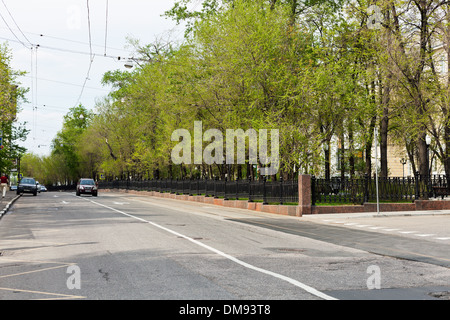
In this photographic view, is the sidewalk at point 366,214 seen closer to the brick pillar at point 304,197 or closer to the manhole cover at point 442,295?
the brick pillar at point 304,197

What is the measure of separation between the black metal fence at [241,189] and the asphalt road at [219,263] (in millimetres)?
9045

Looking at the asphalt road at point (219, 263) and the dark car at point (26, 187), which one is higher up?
the dark car at point (26, 187)

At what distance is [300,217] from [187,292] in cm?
1627

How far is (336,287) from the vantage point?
23.0 ft

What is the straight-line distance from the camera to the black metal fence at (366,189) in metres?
24.6

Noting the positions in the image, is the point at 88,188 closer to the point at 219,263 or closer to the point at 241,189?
the point at 241,189

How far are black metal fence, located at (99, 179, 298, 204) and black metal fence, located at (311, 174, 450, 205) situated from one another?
4.40 ft

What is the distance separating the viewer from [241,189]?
3083 cm

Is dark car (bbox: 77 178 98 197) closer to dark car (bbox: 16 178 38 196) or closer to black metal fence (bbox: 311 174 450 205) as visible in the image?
dark car (bbox: 16 178 38 196)

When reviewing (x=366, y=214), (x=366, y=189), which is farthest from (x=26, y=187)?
(x=366, y=214)

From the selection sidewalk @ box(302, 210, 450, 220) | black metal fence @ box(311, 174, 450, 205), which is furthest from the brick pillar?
black metal fence @ box(311, 174, 450, 205)

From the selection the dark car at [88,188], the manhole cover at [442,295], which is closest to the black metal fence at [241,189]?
the dark car at [88,188]

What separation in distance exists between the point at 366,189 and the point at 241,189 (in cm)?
846

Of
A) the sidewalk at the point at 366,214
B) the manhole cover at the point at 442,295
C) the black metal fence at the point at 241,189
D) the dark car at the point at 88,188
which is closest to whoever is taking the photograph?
the manhole cover at the point at 442,295
